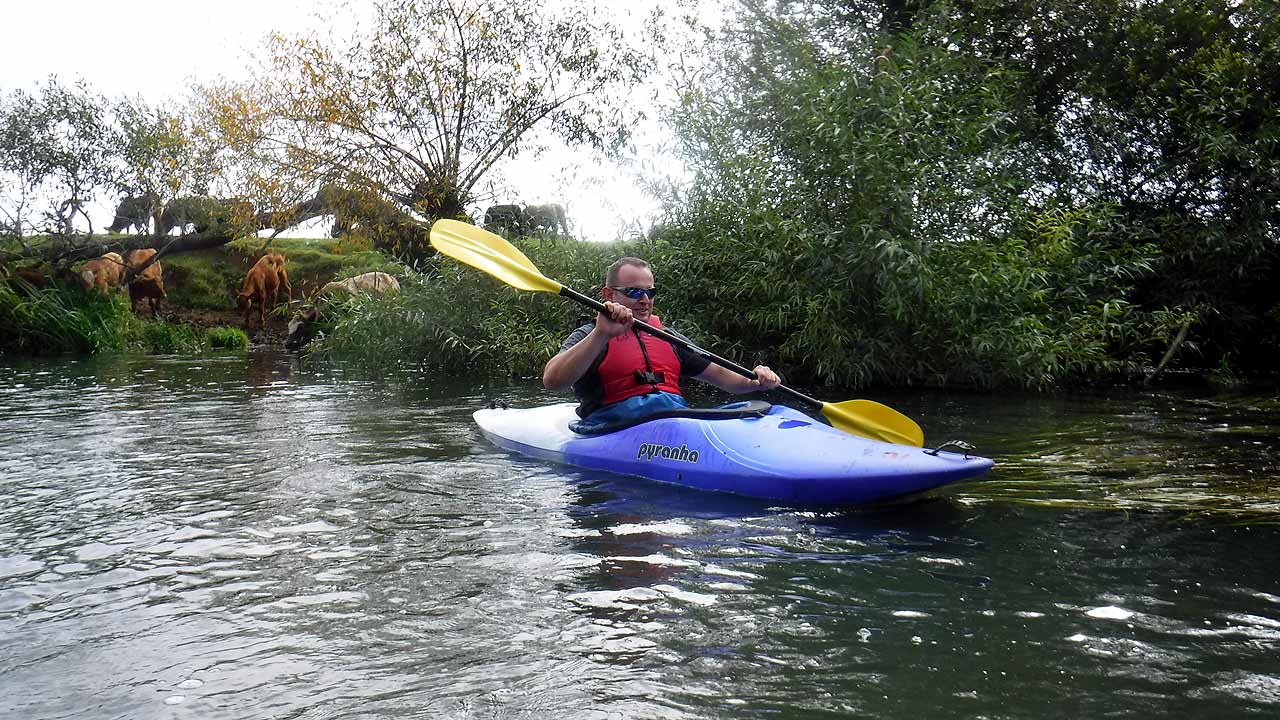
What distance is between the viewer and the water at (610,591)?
2.01 metres

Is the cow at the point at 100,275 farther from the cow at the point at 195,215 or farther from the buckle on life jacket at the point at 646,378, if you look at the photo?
the buckle on life jacket at the point at 646,378

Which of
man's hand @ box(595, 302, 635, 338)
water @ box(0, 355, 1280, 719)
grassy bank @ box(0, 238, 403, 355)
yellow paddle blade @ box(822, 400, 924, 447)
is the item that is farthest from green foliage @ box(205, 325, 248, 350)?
yellow paddle blade @ box(822, 400, 924, 447)

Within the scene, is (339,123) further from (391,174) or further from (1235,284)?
(1235,284)

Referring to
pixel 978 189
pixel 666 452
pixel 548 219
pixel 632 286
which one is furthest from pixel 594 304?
pixel 548 219

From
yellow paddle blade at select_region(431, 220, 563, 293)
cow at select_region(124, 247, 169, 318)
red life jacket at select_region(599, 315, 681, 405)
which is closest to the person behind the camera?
red life jacket at select_region(599, 315, 681, 405)

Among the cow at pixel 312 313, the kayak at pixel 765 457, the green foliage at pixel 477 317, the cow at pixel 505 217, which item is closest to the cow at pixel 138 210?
the cow at pixel 312 313

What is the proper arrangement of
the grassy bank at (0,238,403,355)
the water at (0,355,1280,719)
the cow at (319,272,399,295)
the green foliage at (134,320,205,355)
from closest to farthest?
the water at (0,355,1280,719) < the cow at (319,272,399,295) < the grassy bank at (0,238,403,355) < the green foliage at (134,320,205,355)

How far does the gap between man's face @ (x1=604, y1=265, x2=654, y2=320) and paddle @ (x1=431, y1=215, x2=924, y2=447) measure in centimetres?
12

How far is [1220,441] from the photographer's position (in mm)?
5293

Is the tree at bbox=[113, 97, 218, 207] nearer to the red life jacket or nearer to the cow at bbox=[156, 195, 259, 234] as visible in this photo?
the cow at bbox=[156, 195, 259, 234]

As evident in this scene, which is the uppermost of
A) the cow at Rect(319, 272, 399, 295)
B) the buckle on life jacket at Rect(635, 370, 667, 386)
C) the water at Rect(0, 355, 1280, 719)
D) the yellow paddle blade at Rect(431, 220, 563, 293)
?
the cow at Rect(319, 272, 399, 295)

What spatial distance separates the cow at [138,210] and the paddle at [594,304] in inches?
518

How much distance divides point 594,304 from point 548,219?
669 centimetres

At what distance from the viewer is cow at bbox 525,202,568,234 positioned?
1023 cm
